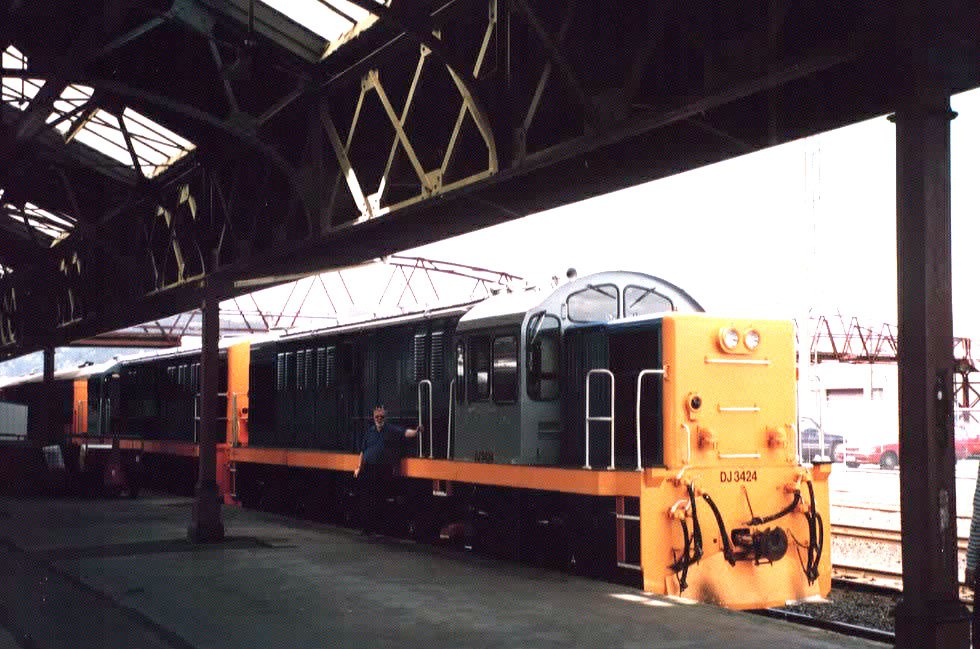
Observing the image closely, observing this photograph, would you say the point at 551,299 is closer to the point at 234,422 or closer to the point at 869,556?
the point at 869,556

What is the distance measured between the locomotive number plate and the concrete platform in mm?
1579

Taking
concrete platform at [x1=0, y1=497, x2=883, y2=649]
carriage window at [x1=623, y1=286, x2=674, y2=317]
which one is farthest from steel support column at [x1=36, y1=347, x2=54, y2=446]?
carriage window at [x1=623, y1=286, x2=674, y2=317]

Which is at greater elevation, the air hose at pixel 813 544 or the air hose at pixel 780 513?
the air hose at pixel 780 513

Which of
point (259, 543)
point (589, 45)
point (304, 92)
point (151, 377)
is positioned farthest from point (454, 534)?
point (151, 377)

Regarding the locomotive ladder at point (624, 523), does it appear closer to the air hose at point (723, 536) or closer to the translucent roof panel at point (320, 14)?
the air hose at point (723, 536)

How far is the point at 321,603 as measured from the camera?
8906 millimetres

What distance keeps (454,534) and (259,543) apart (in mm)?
2417

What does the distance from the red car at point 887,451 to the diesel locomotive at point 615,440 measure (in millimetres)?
26717

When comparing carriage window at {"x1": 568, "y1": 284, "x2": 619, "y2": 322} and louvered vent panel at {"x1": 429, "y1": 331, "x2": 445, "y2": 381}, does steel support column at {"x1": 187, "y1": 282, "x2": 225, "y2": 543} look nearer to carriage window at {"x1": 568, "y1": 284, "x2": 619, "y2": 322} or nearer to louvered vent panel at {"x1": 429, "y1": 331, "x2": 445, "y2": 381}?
louvered vent panel at {"x1": 429, "y1": 331, "x2": 445, "y2": 381}

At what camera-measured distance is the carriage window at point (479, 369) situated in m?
12.0

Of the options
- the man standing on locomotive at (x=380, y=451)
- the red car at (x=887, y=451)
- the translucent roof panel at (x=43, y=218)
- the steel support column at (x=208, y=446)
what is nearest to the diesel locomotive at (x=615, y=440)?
the man standing on locomotive at (x=380, y=451)

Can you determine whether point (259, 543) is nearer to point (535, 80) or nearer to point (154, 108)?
point (154, 108)

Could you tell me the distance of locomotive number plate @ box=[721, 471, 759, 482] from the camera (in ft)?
34.3

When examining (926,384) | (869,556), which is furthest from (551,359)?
(926,384)
